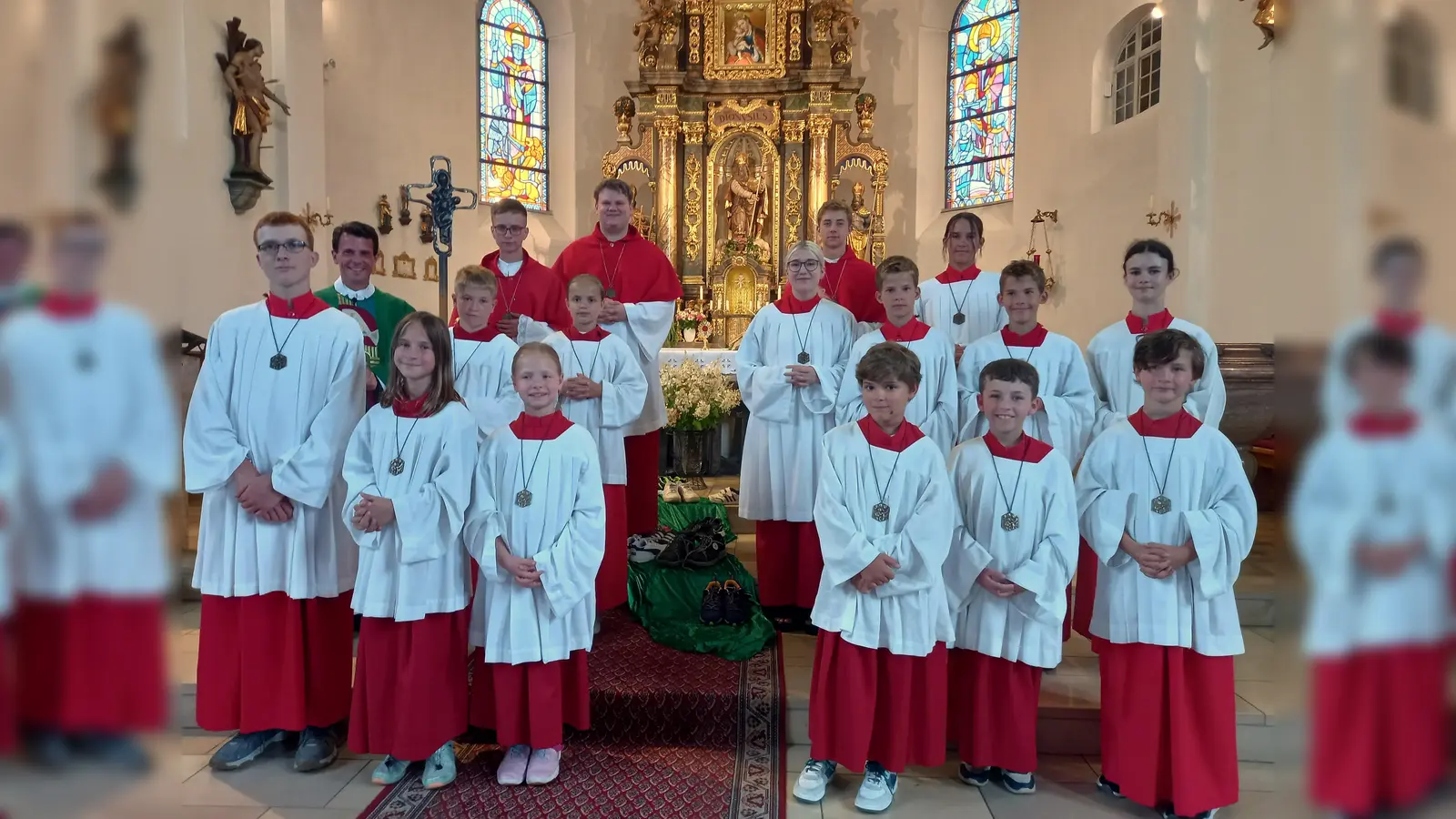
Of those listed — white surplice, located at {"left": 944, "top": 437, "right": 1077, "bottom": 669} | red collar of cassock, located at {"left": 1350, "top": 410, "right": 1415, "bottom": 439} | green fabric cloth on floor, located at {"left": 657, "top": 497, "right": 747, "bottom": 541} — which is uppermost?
red collar of cassock, located at {"left": 1350, "top": 410, "right": 1415, "bottom": 439}

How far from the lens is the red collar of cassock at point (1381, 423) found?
→ 327 mm

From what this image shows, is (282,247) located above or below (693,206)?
below

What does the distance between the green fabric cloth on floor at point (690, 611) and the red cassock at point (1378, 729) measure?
4.28 metres

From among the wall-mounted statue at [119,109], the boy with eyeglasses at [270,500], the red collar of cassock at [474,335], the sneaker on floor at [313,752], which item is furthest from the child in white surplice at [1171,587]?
the wall-mounted statue at [119,109]

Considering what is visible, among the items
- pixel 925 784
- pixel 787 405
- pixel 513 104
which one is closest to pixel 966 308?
pixel 787 405

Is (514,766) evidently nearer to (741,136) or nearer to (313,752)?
(313,752)

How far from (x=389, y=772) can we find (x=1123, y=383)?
376cm

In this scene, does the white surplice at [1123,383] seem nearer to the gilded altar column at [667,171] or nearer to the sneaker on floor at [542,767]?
the sneaker on floor at [542,767]

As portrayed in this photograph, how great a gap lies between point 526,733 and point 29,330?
11.9 feet

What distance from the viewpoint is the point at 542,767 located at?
360cm

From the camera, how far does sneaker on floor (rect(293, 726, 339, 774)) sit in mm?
3682

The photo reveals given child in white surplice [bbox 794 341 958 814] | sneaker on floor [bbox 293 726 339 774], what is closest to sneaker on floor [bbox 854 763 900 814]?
child in white surplice [bbox 794 341 958 814]

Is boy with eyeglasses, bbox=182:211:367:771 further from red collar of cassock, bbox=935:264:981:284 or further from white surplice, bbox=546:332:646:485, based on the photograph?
red collar of cassock, bbox=935:264:981:284

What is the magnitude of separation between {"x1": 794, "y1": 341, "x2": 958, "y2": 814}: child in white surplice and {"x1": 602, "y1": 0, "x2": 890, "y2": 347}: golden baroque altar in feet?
28.2
